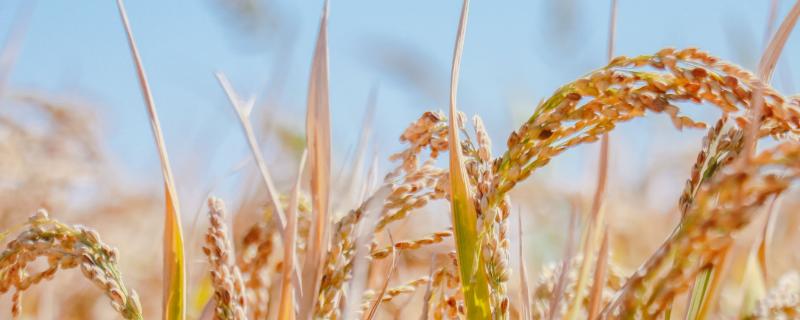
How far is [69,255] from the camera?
590 millimetres

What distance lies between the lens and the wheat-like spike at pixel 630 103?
47cm

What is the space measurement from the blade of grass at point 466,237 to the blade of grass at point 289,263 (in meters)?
0.11

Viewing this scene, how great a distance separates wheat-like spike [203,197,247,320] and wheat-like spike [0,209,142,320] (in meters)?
0.06

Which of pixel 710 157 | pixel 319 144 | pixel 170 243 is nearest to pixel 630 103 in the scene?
pixel 710 157

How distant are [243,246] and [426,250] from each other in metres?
0.49

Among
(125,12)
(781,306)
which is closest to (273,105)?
(125,12)

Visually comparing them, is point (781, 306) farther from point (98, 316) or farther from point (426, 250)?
point (98, 316)

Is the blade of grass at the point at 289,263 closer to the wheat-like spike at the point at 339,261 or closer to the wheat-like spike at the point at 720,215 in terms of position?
the wheat-like spike at the point at 339,261

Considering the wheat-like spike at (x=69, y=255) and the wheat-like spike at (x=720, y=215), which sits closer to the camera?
the wheat-like spike at (x=720, y=215)

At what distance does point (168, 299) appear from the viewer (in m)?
0.61

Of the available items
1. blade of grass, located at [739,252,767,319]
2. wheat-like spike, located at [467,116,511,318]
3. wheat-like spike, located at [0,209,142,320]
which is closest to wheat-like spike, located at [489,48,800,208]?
wheat-like spike, located at [467,116,511,318]

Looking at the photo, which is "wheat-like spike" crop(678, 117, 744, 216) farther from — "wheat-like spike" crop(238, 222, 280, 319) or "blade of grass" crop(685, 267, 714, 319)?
"wheat-like spike" crop(238, 222, 280, 319)

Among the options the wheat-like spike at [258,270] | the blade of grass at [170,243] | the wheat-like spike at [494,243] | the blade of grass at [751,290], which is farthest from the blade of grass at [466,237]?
the blade of grass at [751,290]

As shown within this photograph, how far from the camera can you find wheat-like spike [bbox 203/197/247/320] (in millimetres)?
582
